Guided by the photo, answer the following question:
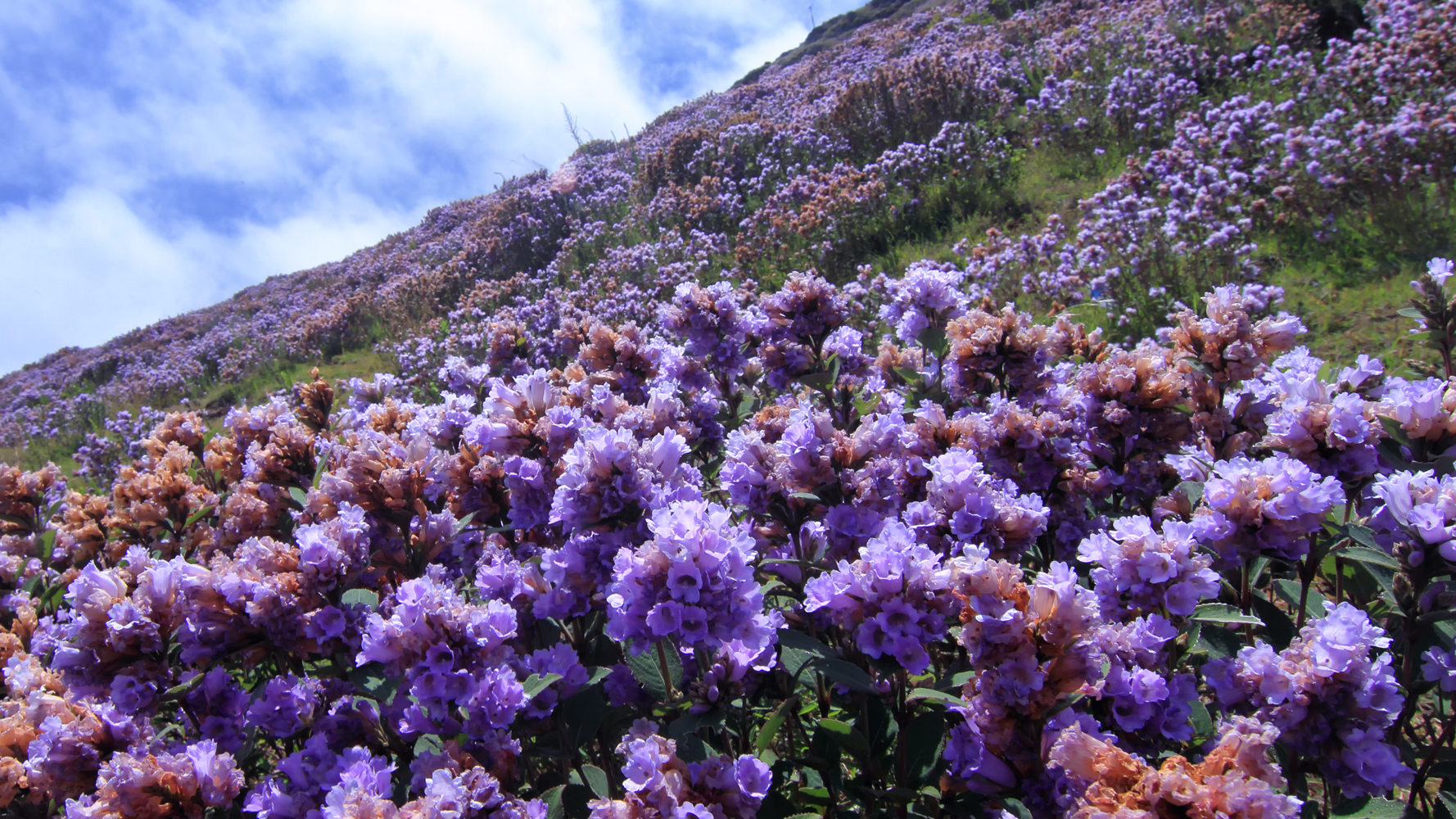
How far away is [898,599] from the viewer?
145cm

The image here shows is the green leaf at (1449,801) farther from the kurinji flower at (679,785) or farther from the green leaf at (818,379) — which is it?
the green leaf at (818,379)

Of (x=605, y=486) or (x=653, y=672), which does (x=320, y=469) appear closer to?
(x=605, y=486)

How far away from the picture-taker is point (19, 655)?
8.18 feet

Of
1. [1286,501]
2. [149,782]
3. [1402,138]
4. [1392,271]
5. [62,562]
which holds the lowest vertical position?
[1392,271]

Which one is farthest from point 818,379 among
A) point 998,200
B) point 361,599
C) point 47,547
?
point 998,200

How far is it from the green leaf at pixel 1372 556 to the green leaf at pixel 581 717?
6.34ft

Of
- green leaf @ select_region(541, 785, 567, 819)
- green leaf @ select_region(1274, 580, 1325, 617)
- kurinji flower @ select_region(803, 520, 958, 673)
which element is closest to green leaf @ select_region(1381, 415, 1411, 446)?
green leaf @ select_region(1274, 580, 1325, 617)

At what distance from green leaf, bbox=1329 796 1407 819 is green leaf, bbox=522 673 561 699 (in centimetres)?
172

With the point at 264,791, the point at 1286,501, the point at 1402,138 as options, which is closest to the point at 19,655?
the point at 264,791

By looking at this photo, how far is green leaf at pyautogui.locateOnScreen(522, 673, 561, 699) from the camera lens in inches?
63.6

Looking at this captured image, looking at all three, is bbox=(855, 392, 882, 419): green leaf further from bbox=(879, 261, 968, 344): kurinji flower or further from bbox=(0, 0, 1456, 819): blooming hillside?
bbox=(879, 261, 968, 344): kurinji flower

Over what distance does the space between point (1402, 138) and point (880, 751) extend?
7.57m

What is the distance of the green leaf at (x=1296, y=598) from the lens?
193cm

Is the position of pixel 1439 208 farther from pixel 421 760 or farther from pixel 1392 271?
pixel 421 760
